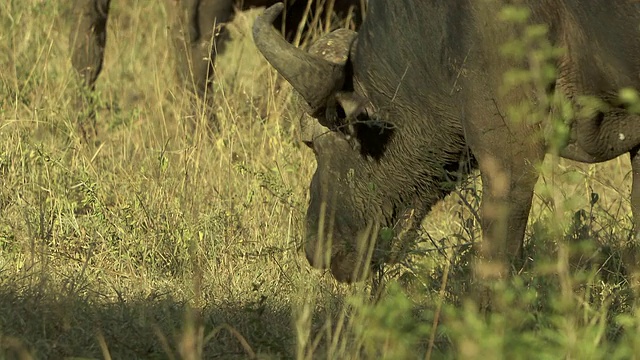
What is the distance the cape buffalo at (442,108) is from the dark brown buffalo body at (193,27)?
2545 millimetres

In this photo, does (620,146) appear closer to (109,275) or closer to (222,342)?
(222,342)

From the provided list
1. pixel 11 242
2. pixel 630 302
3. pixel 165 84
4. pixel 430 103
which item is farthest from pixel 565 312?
pixel 165 84

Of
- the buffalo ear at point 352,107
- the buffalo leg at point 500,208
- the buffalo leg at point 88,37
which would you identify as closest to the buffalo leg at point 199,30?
the buffalo leg at point 88,37

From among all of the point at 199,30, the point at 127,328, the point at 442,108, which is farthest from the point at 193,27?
the point at 127,328

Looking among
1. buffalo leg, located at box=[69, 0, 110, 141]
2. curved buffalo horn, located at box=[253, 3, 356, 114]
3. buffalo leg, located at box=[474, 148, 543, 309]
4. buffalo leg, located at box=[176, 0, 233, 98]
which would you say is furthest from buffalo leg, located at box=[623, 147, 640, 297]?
buffalo leg, located at box=[69, 0, 110, 141]

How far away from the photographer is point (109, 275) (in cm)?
566

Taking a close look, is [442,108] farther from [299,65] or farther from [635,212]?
[635,212]

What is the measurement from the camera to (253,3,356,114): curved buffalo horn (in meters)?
5.33

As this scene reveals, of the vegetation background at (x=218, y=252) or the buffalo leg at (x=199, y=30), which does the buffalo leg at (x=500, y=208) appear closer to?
the vegetation background at (x=218, y=252)

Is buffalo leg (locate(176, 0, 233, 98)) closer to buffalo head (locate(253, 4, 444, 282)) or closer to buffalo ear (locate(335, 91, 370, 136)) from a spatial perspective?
buffalo head (locate(253, 4, 444, 282))

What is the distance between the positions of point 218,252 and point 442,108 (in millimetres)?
1317

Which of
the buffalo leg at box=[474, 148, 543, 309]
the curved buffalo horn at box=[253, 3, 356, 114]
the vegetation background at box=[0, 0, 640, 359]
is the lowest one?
the vegetation background at box=[0, 0, 640, 359]

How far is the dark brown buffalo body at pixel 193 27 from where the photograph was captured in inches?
328

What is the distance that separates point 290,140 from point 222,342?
2787 millimetres
